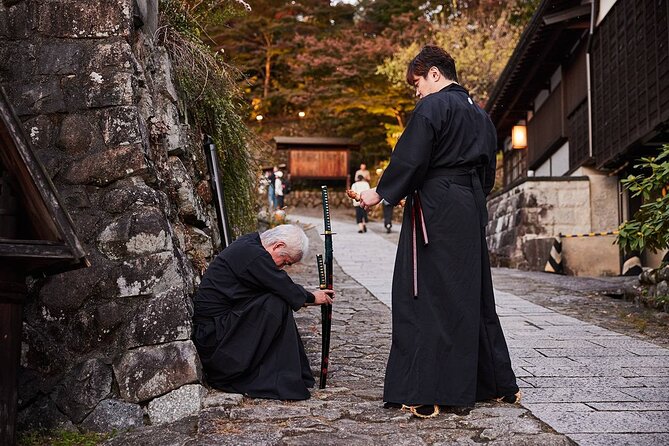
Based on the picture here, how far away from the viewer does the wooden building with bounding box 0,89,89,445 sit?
10.7ft

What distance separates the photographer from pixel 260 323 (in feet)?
15.1

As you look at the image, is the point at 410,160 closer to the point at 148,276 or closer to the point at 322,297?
the point at 322,297

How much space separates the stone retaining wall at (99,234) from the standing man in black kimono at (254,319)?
219mm

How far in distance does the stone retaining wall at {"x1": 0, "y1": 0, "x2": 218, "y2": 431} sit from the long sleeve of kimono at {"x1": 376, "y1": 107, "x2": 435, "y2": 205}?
1.40m

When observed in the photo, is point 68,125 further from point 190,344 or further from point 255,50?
point 255,50

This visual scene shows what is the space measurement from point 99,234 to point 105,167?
1.37 ft

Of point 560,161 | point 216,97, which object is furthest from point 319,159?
point 216,97

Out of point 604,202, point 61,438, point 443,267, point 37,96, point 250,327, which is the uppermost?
point 37,96

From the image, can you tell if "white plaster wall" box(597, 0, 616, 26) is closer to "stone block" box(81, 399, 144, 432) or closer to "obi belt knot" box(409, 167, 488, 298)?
"obi belt knot" box(409, 167, 488, 298)

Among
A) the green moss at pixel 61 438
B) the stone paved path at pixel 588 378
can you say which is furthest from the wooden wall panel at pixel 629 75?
the green moss at pixel 61 438

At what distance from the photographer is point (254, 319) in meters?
4.60

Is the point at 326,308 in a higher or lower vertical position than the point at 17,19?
lower

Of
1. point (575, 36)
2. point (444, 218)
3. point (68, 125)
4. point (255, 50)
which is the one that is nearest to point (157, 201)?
point (68, 125)

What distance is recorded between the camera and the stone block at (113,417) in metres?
4.06
